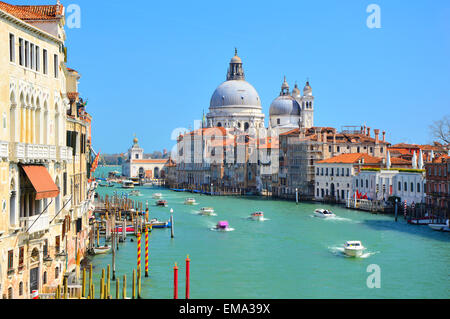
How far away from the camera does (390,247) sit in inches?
891

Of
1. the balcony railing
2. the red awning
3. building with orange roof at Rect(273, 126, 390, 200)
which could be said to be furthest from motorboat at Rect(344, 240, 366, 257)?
building with orange roof at Rect(273, 126, 390, 200)

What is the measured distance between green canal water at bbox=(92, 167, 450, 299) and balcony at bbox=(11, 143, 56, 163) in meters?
4.54

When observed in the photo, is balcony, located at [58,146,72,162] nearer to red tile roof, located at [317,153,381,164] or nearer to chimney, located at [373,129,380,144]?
red tile roof, located at [317,153,381,164]

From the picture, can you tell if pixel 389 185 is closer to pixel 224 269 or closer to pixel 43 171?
pixel 224 269

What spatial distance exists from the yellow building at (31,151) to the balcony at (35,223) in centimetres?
2

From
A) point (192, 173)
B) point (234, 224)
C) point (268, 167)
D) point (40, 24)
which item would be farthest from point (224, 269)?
point (192, 173)

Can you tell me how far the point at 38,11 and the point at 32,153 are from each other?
3458mm

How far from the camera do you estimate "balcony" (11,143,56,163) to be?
9891mm

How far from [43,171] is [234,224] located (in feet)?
68.4

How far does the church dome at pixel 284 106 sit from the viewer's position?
76438 mm

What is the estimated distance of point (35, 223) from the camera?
35.5 feet

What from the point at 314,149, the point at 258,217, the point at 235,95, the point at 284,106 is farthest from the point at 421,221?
the point at 235,95

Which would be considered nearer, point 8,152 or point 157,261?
point 8,152

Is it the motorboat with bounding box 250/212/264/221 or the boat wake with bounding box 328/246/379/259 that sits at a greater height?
the motorboat with bounding box 250/212/264/221
